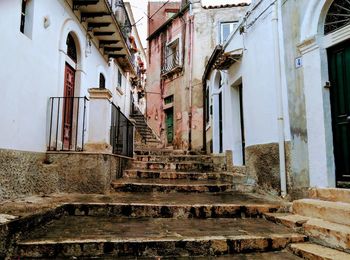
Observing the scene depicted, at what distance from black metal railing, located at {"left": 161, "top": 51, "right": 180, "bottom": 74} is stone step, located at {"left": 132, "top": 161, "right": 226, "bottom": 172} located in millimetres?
8129

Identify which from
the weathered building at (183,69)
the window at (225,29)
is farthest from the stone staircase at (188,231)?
the window at (225,29)

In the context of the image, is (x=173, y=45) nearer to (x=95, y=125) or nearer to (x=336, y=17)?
(x=95, y=125)

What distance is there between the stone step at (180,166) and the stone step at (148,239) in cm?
→ 463

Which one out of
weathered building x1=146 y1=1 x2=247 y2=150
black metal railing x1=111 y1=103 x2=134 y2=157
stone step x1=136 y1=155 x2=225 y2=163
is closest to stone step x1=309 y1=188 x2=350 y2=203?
black metal railing x1=111 y1=103 x2=134 y2=157

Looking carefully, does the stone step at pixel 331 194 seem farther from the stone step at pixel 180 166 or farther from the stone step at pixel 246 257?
the stone step at pixel 180 166

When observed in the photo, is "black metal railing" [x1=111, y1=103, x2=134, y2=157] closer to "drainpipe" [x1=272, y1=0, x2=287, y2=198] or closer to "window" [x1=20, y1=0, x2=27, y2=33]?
"window" [x1=20, y1=0, x2=27, y2=33]

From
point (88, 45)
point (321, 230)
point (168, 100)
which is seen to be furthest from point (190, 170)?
point (168, 100)

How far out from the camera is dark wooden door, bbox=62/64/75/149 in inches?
280

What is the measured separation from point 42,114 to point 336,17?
563cm

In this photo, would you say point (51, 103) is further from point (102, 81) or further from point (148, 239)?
point (102, 81)

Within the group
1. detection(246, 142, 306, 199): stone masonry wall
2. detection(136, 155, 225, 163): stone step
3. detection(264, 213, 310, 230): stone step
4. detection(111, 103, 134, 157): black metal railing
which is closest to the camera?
detection(264, 213, 310, 230): stone step

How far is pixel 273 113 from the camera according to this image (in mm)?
5688

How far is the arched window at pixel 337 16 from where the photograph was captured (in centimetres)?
445

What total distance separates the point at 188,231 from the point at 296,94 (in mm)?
3131
